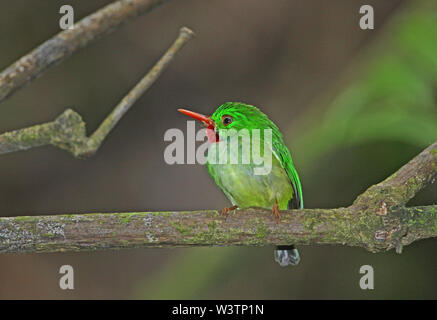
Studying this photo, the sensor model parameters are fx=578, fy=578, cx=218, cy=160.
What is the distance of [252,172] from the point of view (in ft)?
4.33

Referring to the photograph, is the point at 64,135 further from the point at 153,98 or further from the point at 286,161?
the point at 153,98

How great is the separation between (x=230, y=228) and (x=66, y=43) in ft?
1.69

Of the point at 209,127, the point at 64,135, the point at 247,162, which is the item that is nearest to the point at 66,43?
the point at 64,135

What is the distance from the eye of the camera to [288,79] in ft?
7.81

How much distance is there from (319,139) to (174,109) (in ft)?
3.45

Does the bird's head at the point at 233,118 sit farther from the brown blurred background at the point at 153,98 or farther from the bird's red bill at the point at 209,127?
the brown blurred background at the point at 153,98

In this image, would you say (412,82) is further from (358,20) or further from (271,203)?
(358,20)

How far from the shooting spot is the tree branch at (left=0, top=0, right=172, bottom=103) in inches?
44.9

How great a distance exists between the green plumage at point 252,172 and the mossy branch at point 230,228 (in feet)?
0.70

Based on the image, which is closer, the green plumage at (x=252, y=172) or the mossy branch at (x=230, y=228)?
the mossy branch at (x=230, y=228)

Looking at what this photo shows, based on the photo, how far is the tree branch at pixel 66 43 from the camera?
1.14 meters

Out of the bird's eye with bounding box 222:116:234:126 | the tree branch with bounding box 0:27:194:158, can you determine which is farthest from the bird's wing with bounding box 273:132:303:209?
the tree branch with bounding box 0:27:194:158

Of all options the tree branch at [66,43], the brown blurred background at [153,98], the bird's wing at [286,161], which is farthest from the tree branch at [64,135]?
the brown blurred background at [153,98]

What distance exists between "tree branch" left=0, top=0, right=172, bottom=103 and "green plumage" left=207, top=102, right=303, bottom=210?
0.29 m
